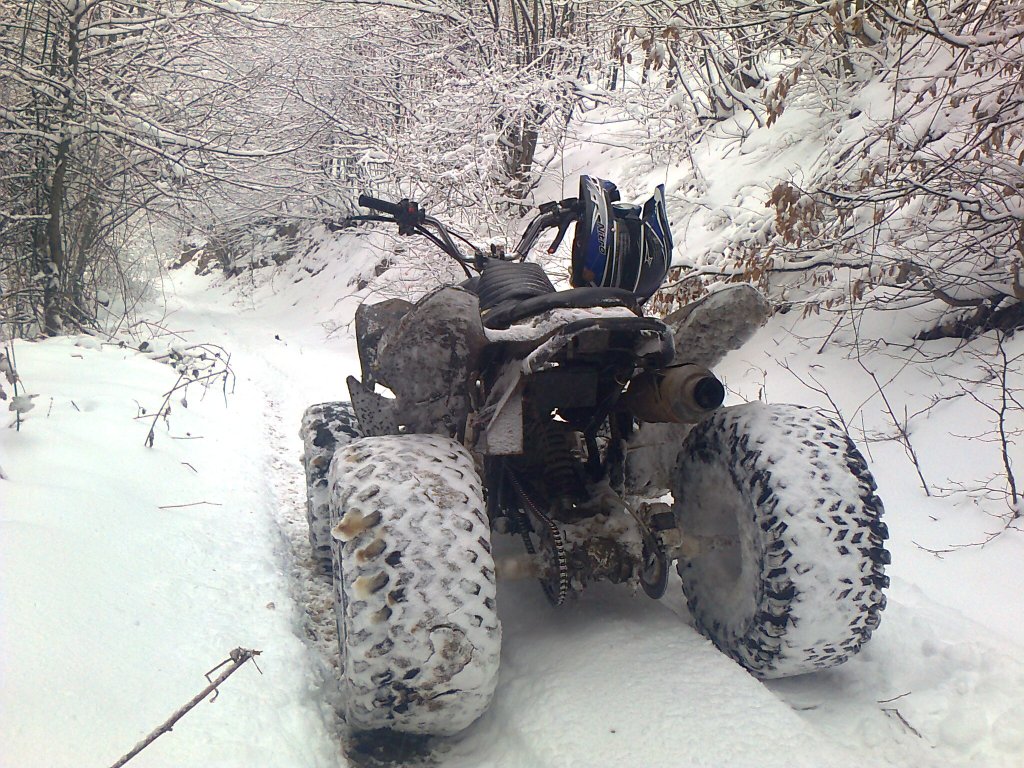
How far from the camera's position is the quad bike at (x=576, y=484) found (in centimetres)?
162

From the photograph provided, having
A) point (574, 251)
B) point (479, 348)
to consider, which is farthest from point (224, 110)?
point (479, 348)

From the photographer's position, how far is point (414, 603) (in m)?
1.58

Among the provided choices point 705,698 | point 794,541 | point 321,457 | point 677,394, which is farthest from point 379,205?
point 705,698

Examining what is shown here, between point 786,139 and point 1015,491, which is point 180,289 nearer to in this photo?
point 786,139

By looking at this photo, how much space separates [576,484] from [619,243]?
0.89m

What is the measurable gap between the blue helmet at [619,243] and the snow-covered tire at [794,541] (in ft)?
2.13

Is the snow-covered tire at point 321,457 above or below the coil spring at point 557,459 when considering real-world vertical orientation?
below

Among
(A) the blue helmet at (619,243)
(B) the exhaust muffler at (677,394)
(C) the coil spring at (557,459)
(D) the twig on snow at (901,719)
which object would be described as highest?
(A) the blue helmet at (619,243)

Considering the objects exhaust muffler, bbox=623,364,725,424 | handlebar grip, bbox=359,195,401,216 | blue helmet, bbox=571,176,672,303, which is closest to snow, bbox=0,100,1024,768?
exhaust muffler, bbox=623,364,725,424

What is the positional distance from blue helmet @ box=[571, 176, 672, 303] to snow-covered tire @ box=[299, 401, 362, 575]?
44.5 inches

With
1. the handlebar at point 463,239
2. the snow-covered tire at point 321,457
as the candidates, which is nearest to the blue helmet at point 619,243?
the handlebar at point 463,239

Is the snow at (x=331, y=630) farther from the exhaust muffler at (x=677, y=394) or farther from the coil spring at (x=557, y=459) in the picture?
the exhaust muffler at (x=677, y=394)

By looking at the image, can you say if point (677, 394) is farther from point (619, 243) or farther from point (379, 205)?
point (379, 205)

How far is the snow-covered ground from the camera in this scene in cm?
157
